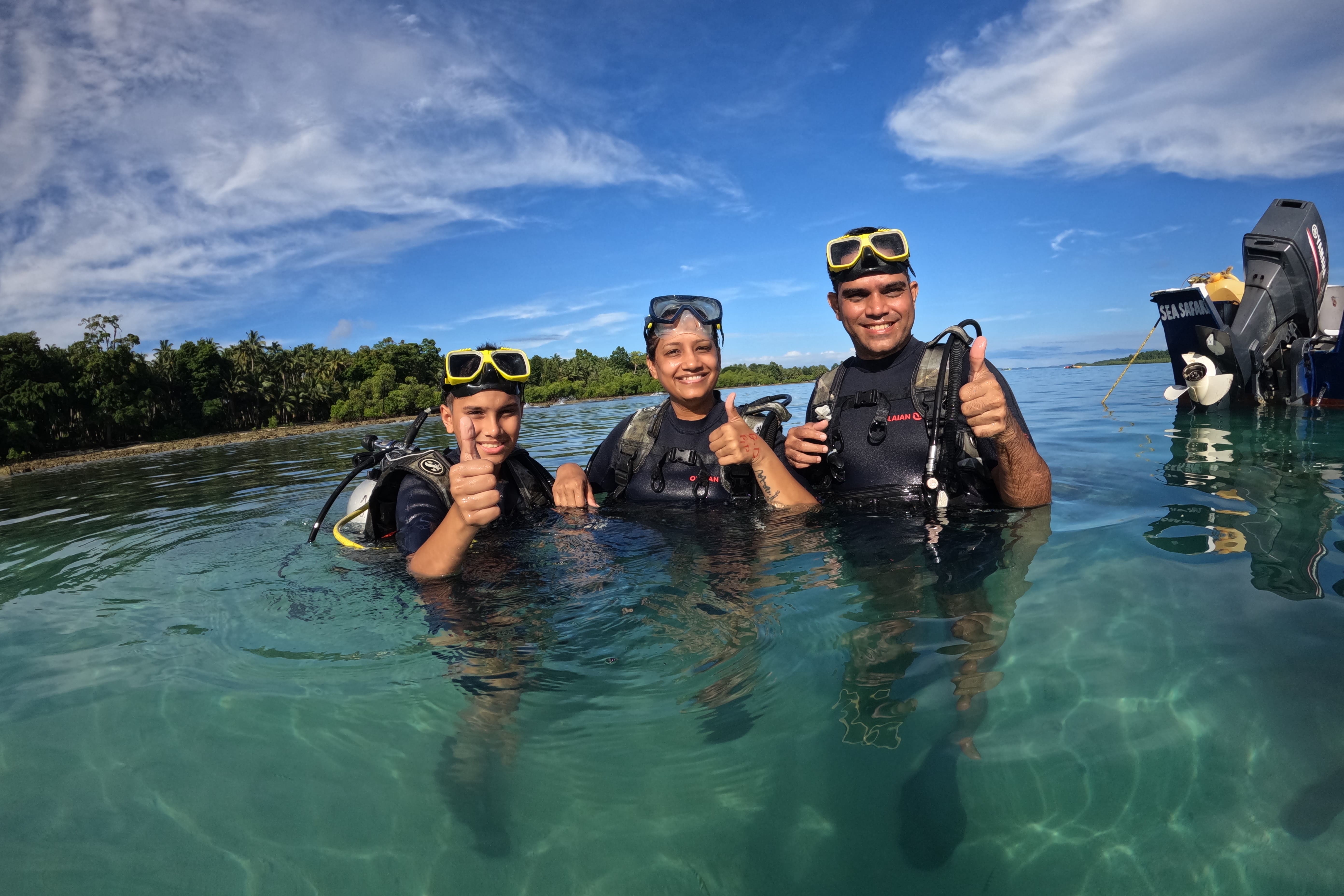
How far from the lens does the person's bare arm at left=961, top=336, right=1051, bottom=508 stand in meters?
3.28

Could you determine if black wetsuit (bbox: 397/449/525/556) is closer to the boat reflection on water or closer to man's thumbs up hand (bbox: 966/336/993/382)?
man's thumbs up hand (bbox: 966/336/993/382)

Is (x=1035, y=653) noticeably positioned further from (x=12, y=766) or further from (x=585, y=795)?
(x=12, y=766)

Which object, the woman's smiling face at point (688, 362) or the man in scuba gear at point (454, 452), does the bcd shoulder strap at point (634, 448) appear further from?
the man in scuba gear at point (454, 452)

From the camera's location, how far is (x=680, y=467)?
5.16 meters

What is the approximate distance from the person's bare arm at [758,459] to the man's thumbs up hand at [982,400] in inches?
46.4

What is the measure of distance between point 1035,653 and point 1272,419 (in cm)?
1155

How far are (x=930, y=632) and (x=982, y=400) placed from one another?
3.98ft

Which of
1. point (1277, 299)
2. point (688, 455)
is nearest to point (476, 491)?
point (688, 455)

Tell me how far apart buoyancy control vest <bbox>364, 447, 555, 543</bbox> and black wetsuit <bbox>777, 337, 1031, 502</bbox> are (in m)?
2.08

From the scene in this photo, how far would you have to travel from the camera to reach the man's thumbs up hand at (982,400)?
325cm

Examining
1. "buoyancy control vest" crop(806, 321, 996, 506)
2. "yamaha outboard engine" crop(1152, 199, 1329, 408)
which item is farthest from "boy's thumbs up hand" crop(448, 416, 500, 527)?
"yamaha outboard engine" crop(1152, 199, 1329, 408)


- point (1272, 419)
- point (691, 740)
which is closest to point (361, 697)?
point (691, 740)

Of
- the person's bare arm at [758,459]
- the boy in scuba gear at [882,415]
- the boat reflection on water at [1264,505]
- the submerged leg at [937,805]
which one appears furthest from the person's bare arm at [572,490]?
the boat reflection on water at [1264,505]

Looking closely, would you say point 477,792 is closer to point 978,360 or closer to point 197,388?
point 978,360
